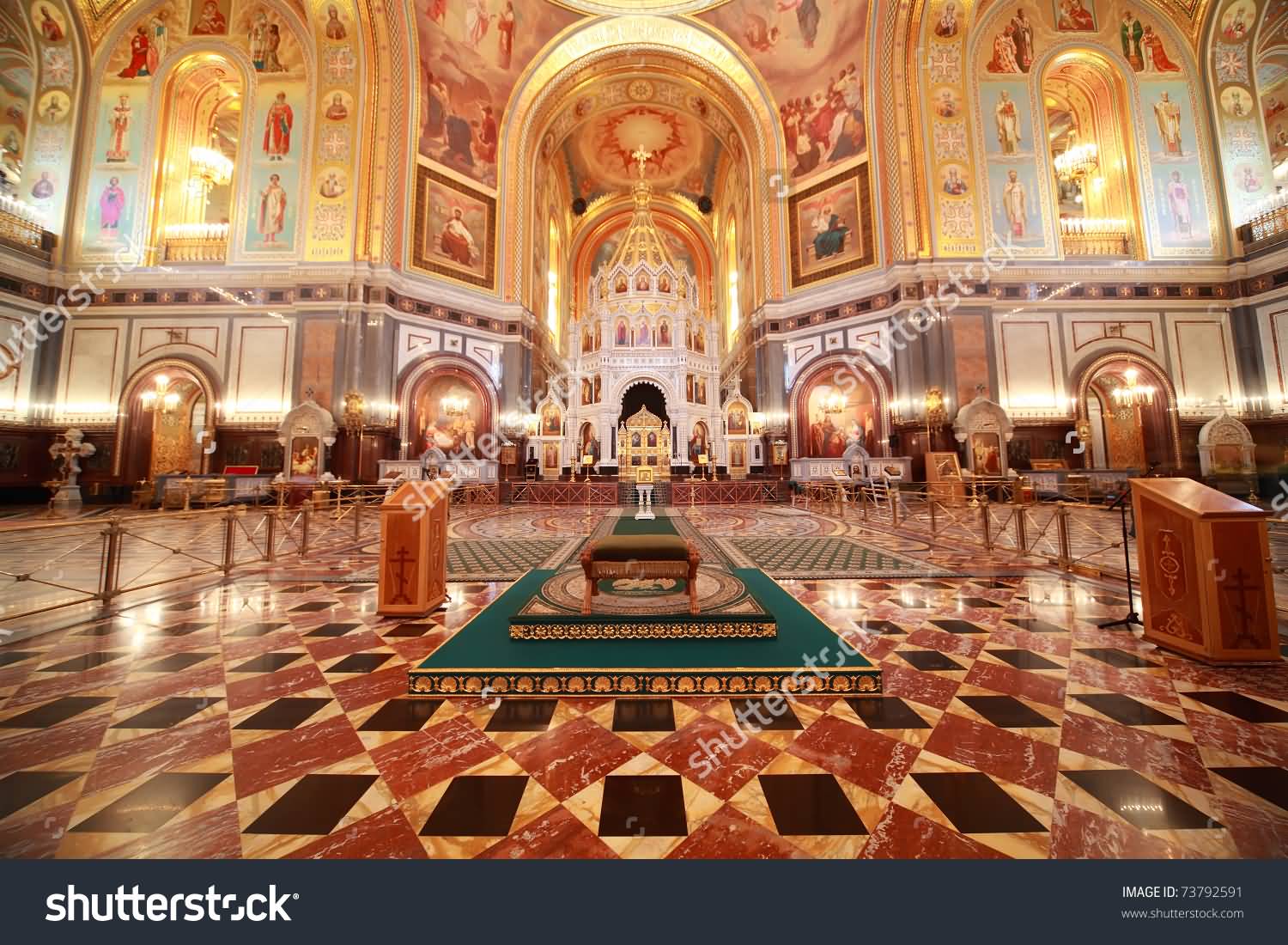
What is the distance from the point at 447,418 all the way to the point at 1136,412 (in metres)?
20.9

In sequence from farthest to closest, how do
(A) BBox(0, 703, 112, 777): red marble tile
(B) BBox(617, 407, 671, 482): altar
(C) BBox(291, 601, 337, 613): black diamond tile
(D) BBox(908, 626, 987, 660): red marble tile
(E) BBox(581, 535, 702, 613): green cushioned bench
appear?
(B) BBox(617, 407, 671, 482): altar → (C) BBox(291, 601, 337, 613): black diamond tile → (E) BBox(581, 535, 702, 613): green cushioned bench → (D) BBox(908, 626, 987, 660): red marble tile → (A) BBox(0, 703, 112, 777): red marble tile

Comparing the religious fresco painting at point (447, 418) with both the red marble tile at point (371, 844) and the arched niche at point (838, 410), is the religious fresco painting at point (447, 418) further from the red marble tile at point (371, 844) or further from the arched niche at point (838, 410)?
the red marble tile at point (371, 844)

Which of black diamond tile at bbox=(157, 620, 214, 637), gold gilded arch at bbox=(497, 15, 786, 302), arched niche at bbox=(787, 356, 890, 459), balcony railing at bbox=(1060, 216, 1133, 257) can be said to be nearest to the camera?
black diamond tile at bbox=(157, 620, 214, 637)

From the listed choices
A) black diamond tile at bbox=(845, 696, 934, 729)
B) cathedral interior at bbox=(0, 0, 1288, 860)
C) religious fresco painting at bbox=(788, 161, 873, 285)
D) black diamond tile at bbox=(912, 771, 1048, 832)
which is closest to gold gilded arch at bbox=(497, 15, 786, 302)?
cathedral interior at bbox=(0, 0, 1288, 860)

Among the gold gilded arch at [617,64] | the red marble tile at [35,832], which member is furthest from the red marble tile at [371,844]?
the gold gilded arch at [617,64]

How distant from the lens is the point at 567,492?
1419cm

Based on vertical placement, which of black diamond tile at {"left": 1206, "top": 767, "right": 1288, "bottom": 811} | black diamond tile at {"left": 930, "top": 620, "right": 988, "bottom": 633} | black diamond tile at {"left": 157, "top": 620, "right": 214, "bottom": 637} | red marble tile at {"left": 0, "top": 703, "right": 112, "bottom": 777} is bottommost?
black diamond tile at {"left": 1206, "top": 767, "right": 1288, "bottom": 811}

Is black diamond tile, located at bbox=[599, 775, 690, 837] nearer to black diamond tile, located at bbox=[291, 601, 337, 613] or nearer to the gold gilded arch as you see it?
black diamond tile, located at bbox=[291, 601, 337, 613]

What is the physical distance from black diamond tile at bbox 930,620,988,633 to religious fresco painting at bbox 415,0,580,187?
18403mm

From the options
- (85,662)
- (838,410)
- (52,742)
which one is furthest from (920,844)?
(838,410)

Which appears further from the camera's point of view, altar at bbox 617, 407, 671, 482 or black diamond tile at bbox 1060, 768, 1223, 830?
altar at bbox 617, 407, 671, 482

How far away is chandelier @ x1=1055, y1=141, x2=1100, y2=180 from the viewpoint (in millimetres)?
15016

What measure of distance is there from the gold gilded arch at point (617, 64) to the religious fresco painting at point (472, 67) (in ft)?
1.45
